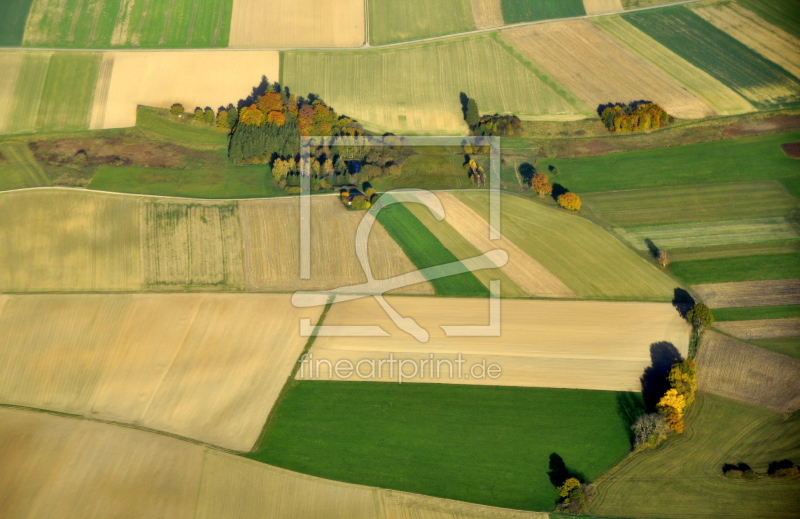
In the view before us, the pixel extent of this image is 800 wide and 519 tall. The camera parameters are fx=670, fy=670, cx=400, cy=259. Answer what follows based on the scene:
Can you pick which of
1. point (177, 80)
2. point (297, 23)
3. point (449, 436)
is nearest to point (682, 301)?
point (449, 436)

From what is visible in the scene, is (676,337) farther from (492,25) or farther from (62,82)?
(62,82)

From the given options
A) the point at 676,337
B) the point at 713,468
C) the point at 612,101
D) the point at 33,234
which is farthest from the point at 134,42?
the point at 713,468

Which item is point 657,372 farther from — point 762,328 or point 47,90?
point 47,90

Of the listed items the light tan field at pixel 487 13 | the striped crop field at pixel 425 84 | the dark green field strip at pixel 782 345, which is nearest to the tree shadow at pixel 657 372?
the dark green field strip at pixel 782 345

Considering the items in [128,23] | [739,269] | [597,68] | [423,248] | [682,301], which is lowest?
[682,301]

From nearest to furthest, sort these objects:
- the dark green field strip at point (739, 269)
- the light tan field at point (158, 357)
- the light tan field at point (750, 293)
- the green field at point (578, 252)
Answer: the light tan field at point (158, 357) → the light tan field at point (750, 293) → the green field at point (578, 252) → the dark green field strip at point (739, 269)

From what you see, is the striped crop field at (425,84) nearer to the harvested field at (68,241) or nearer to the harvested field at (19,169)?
the harvested field at (68,241)

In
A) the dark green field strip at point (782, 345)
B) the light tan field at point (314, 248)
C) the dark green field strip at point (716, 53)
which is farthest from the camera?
the dark green field strip at point (716, 53)
